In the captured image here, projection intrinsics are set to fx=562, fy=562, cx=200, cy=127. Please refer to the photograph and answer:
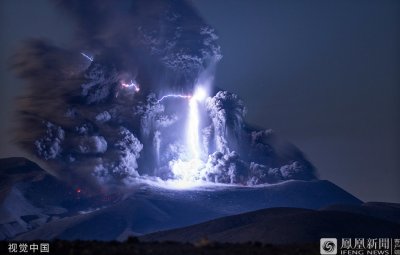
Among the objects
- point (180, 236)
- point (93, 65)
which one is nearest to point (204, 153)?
point (93, 65)

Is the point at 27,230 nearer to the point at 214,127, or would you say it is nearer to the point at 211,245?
the point at 214,127

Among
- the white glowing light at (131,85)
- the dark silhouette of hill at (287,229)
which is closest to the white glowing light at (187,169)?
the white glowing light at (131,85)

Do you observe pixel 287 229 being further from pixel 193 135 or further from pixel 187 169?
pixel 193 135

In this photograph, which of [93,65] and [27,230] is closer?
[27,230]

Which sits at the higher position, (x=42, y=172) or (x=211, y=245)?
(x=42, y=172)

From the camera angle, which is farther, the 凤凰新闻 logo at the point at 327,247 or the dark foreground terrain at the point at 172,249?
the 凤凰新闻 logo at the point at 327,247

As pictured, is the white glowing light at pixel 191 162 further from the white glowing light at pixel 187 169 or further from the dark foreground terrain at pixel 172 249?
the dark foreground terrain at pixel 172 249

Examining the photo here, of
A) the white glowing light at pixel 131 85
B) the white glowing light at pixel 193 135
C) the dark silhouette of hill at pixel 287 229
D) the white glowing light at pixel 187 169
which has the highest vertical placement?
the white glowing light at pixel 131 85

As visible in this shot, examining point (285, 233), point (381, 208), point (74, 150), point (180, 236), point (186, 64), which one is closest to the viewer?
point (285, 233)

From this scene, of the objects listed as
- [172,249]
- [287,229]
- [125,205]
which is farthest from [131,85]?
[172,249]

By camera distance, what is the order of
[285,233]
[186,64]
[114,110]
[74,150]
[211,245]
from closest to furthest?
1. [211,245]
2. [285,233]
3. [74,150]
4. [114,110]
5. [186,64]

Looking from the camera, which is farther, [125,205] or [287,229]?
[125,205]
